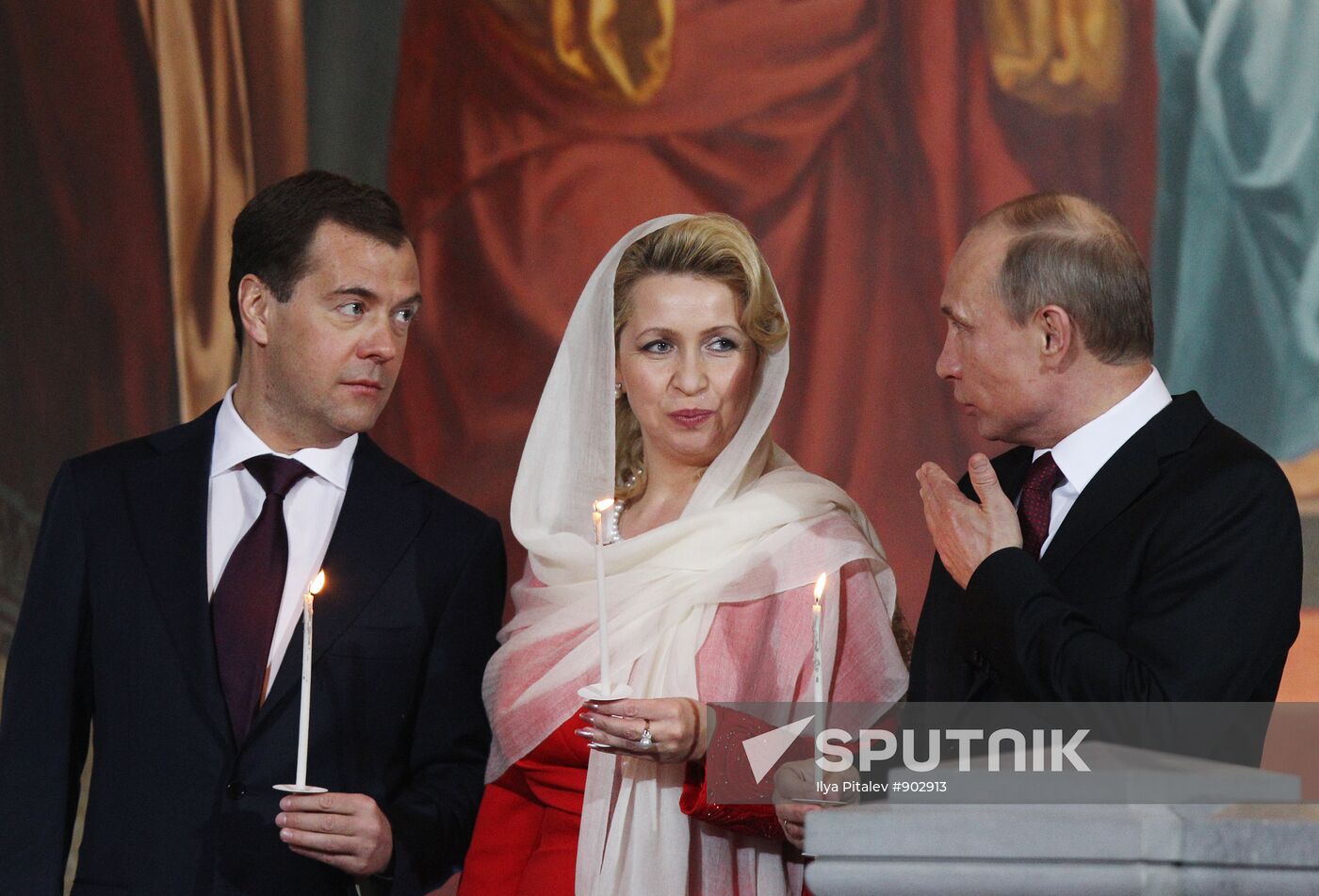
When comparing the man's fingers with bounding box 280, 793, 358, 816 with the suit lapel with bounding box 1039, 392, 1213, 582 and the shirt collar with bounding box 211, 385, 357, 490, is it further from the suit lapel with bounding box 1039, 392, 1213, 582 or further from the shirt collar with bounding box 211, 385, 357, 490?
the suit lapel with bounding box 1039, 392, 1213, 582

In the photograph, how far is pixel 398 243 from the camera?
3.00 m

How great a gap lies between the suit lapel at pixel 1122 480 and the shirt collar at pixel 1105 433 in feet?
0.06

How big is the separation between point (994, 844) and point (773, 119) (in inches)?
134

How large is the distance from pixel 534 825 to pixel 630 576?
0.51 meters

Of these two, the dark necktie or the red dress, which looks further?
the red dress

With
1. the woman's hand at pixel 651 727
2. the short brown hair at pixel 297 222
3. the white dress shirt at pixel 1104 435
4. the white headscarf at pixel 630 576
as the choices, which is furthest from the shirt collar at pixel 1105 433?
the short brown hair at pixel 297 222

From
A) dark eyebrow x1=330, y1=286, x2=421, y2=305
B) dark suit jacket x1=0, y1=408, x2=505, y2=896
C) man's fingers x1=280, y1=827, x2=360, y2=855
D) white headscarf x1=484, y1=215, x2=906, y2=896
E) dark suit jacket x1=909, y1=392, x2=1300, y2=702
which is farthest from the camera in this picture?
dark eyebrow x1=330, y1=286, x2=421, y2=305

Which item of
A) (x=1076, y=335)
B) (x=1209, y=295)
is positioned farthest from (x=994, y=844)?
(x=1209, y=295)

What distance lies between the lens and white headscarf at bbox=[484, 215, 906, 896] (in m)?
2.80

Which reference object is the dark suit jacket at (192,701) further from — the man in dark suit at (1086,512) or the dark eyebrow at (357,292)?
the man in dark suit at (1086,512)

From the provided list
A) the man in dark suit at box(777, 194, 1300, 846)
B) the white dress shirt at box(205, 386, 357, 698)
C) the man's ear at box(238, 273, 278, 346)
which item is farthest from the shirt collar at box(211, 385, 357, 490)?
the man in dark suit at box(777, 194, 1300, 846)

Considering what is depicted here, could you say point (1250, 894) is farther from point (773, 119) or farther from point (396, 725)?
point (773, 119)

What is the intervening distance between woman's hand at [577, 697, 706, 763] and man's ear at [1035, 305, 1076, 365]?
0.83 meters

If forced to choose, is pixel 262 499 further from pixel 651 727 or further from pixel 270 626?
pixel 651 727
